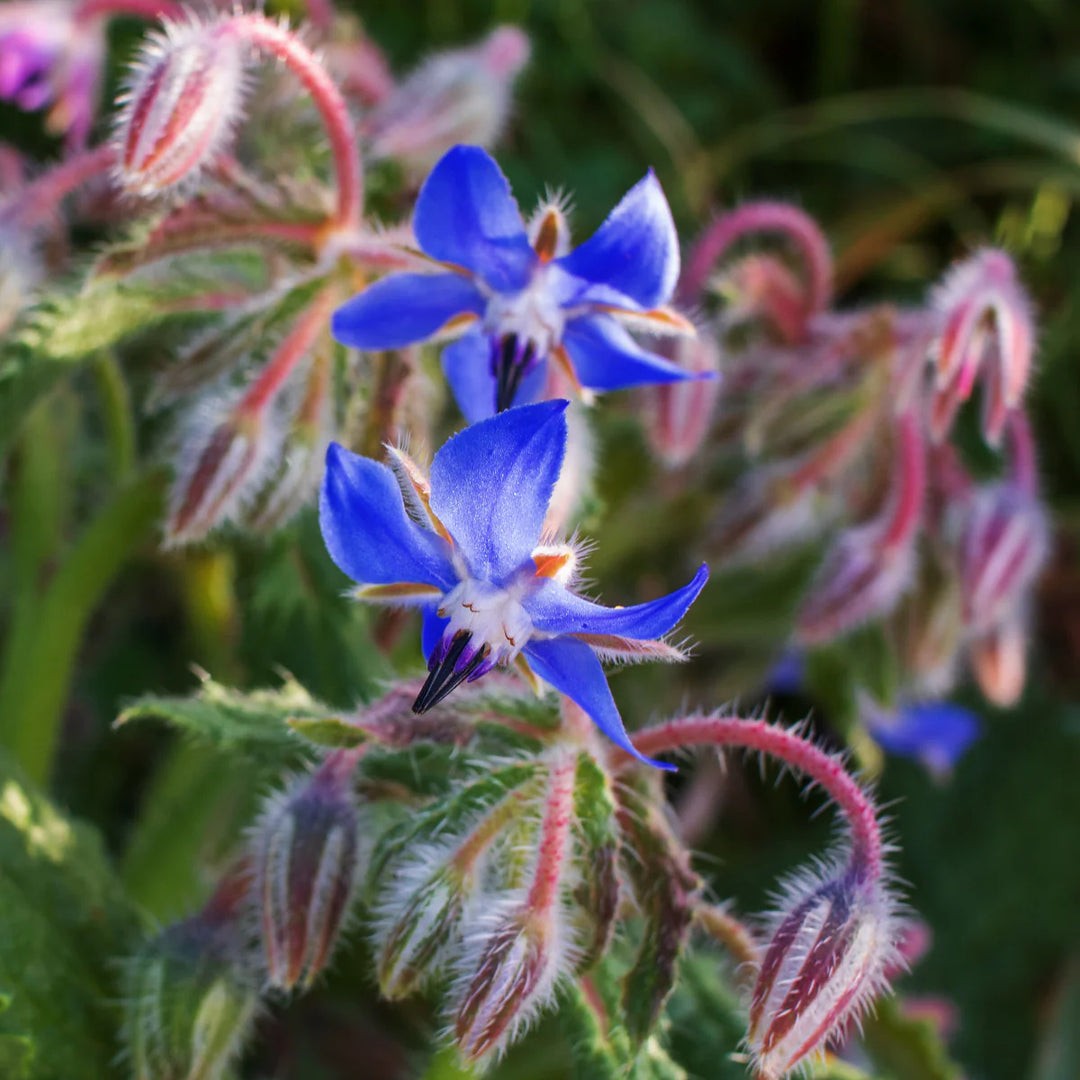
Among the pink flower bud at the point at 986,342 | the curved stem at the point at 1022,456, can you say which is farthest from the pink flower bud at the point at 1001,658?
the pink flower bud at the point at 986,342

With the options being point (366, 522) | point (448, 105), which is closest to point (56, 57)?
point (448, 105)

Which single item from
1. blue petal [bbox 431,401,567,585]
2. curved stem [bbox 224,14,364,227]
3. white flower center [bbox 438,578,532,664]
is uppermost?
curved stem [bbox 224,14,364,227]

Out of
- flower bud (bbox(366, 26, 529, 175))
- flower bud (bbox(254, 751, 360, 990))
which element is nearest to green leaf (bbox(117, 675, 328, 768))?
flower bud (bbox(254, 751, 360, 990))

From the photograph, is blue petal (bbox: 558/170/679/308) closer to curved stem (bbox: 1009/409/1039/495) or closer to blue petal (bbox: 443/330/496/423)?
blue petal (bbox: 443/330/496/423)

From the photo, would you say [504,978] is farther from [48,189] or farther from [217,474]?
[48,189]

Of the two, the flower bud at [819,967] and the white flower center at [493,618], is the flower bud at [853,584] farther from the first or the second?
the white flower center at [493,618]
